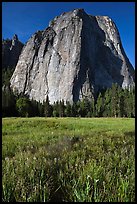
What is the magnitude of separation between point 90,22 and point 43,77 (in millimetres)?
41448

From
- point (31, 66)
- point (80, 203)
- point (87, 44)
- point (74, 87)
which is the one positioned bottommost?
point (80, 203)

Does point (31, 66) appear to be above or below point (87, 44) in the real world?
below

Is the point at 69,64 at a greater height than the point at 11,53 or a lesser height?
lesser

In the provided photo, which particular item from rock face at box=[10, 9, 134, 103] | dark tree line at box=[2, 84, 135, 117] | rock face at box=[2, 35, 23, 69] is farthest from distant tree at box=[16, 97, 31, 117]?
rock face at box=[2, 35, 23, 69]

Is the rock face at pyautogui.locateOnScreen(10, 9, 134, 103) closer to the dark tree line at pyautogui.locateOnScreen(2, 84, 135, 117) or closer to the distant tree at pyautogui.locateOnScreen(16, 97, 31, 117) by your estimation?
the dark tree line at pyautogui.locateOnScreen(2, 84, 135, 117)

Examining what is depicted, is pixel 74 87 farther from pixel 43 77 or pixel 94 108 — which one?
pixel 94 108

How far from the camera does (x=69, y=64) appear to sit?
124 m

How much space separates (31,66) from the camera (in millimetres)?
130750

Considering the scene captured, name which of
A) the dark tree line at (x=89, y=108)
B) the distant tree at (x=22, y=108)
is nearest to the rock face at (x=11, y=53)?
the dark tree line at (x=89, y=108)

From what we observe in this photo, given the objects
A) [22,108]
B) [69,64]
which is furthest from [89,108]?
[69,64]

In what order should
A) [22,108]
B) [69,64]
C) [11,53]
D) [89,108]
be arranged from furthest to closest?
1. [11,53]
2. [69,64]
3. [89,108]
4. [22,108]

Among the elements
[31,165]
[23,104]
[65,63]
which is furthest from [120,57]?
[31,165]

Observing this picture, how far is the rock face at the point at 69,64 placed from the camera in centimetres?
12006

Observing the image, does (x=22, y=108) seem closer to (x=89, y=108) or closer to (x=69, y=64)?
(x=89, y=108)
